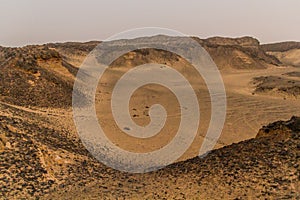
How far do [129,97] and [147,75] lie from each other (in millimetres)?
9212

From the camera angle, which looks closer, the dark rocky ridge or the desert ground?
the desert ground

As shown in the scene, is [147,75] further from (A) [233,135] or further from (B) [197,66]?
(A) [233,135]

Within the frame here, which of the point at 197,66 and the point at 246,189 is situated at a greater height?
the point at 197,66

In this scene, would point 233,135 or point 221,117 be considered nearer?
point 233,135

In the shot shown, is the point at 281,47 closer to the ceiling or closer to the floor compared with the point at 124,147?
closer to the ceiling

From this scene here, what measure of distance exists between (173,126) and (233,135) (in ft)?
7.17

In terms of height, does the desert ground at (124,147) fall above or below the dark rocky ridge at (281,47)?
below

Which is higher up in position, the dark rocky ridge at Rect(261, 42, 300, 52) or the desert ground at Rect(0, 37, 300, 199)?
the dark rocky ridge at Rect(261, 42, 300, 52)

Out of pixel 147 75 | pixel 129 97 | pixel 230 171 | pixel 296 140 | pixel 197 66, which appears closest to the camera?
pixel 230 171

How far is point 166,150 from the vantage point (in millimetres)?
9734

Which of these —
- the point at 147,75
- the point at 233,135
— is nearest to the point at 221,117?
the point at 233,135

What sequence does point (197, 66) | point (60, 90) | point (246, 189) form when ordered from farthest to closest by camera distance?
point (197, 66) → point (60, 90) → point (246, 189)

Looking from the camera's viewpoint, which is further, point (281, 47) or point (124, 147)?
point (281, 47)

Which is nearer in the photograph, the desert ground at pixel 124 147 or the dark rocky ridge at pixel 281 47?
the desert ground at pixel 124 147
